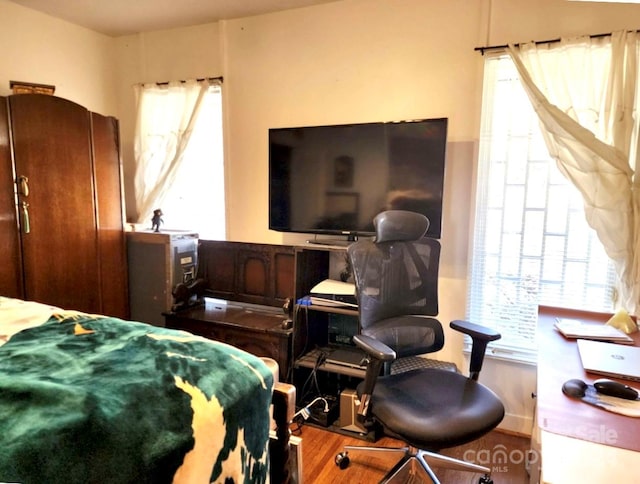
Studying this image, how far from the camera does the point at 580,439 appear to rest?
982 millimetres

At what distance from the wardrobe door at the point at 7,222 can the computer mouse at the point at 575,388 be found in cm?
279

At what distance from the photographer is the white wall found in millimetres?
2326

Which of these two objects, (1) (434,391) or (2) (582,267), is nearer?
(1) (434,391)

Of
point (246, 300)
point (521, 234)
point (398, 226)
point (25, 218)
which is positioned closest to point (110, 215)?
point (25, 218)

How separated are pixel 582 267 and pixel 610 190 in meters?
0.45

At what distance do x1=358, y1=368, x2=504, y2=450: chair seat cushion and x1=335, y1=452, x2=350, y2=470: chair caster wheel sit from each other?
1.57 feet

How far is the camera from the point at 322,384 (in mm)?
2609

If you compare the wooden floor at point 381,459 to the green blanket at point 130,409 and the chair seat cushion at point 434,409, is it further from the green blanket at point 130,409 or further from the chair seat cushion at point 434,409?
the green blanket at point 130,409

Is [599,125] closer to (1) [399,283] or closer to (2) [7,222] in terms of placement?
(1) [399,283]

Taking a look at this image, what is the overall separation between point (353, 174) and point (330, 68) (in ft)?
2.51

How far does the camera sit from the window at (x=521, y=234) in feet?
7.25

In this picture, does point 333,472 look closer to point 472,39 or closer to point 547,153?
point 547,153

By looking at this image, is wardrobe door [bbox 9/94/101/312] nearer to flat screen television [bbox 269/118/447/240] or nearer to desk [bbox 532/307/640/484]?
flat screen television [bbox 269/118/447/240]

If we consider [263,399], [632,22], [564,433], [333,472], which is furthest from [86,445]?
[632,22]
